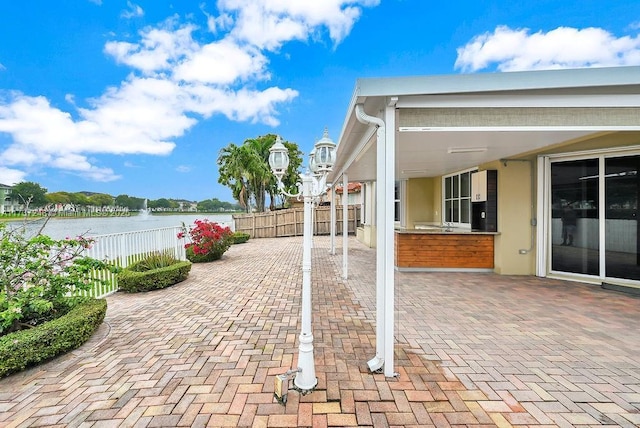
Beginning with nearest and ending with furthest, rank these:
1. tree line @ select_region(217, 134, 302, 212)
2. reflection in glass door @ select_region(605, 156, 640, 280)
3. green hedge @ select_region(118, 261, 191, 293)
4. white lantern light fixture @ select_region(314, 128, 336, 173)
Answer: white lantern light fixture @ select_region(314, 128, 336, 173)
reflection in glass door @ select_region(605, 156, 640, 280)
green hedge @ select_region(118, 261, 191, 293)
tree line @ select_region(217, 134, 302, 212)

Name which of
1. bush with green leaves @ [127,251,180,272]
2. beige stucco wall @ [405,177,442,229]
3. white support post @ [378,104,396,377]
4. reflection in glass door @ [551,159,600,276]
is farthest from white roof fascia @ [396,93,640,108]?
beige stucco wall @ [405,177,442,229]

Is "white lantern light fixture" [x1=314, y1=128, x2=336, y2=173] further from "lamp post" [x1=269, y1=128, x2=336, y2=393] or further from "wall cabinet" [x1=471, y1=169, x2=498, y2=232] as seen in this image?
"wall cabinet" [x1=471, y1=169, x2=498, y2=232]

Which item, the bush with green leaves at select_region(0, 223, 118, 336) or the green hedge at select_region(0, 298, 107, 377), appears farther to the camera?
the bush with green leaves at select_region(0, 223, 118, 336)

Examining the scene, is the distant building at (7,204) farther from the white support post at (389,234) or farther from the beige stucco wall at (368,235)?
the beige stucco wall at (368,235)

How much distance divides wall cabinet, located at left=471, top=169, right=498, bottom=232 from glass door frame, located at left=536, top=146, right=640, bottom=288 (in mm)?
789

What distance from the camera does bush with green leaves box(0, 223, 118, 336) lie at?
121 inches

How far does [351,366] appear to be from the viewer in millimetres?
2707

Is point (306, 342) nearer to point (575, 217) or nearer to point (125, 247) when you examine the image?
point (125, 247)

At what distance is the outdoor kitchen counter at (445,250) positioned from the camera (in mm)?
6527

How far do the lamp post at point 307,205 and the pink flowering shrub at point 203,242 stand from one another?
21.0 feet

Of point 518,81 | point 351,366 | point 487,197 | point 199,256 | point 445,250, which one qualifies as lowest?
point 351,366

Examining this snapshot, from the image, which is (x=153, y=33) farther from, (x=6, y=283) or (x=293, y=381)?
(x=293, y=381)

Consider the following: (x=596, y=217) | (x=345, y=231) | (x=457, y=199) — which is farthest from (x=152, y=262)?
(x=596, y=217)

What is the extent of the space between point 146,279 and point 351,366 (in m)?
4.51
